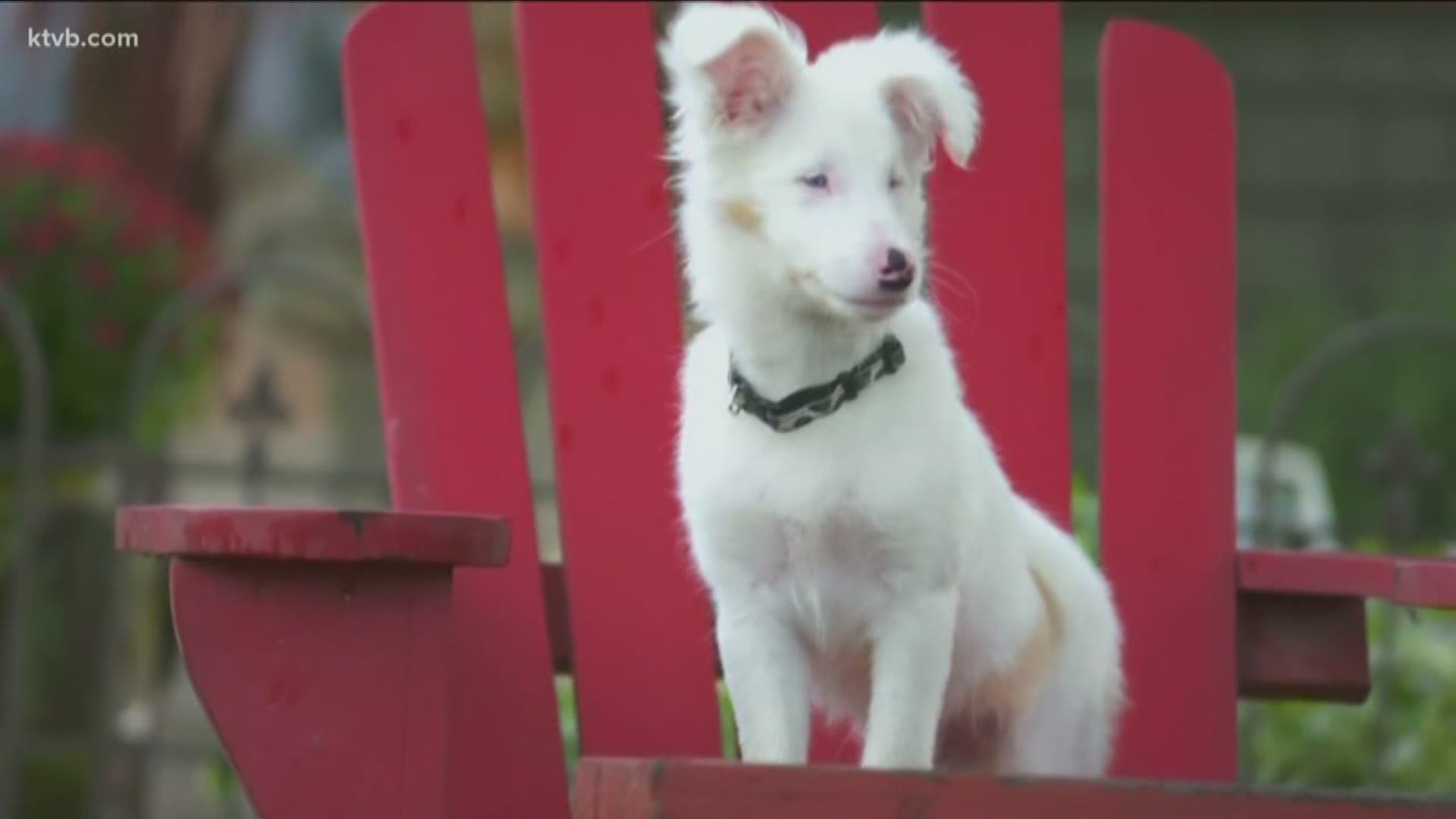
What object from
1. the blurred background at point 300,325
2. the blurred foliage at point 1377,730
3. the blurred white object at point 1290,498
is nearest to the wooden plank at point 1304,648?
the blurred background at point 300,325

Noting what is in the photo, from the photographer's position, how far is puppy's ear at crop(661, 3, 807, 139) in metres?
2.30

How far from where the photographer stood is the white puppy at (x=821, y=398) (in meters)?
2.30

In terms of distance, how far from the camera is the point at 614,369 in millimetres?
2926

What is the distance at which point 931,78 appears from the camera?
2363 mm

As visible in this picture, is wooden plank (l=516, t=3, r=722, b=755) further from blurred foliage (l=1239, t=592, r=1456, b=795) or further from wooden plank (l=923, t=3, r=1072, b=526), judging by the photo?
blurred foliage (l=1239, t=592, r=1456, b=795)

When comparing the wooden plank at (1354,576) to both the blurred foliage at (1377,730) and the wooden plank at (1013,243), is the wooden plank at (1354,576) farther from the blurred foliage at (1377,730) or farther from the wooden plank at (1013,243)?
the blurred foliage at (1377,730)

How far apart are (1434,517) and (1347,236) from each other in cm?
140

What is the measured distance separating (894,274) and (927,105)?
0.27m

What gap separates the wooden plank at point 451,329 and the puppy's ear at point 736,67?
0.58m

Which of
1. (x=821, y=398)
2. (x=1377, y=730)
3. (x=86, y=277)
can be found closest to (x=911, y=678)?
(x=821, y=398)

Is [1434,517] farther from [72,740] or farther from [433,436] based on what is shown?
[433,436]

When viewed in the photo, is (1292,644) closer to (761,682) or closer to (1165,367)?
(1165,367)

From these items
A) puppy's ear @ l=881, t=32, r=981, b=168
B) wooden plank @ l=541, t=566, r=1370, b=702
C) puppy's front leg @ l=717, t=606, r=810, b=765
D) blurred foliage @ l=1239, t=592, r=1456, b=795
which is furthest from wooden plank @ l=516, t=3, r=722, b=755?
blurred foliage @ l=1239, t=592, r=1456, b=795

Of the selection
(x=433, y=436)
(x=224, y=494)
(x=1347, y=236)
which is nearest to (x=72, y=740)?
(x=224, y=494)
